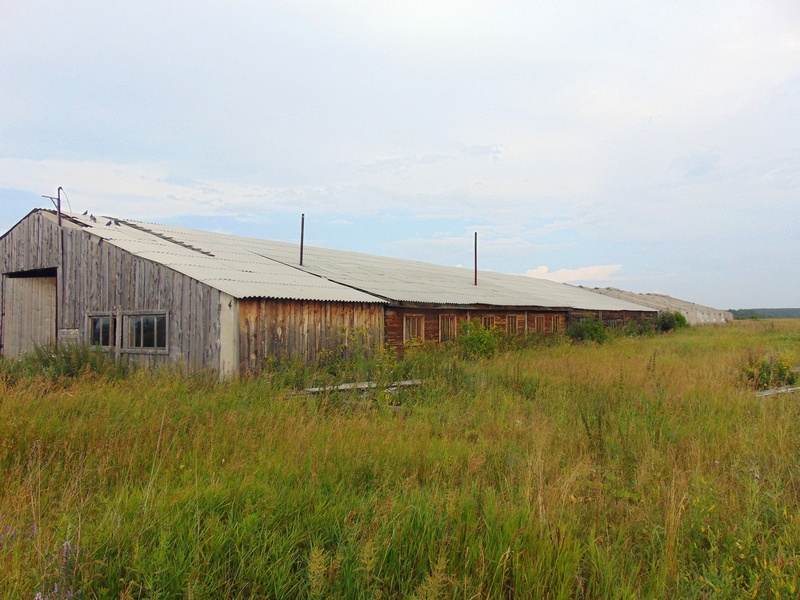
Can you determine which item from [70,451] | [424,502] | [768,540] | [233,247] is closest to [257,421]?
[70,451]

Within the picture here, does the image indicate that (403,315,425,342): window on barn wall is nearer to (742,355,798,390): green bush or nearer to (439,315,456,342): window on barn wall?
(439,315,456,342): window on barn wall

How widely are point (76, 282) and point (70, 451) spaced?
42.6ft

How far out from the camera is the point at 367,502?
12.8ft

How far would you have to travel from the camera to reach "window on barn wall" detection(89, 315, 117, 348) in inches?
592

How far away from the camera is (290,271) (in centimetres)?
1752

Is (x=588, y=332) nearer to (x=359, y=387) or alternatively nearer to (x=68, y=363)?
(x=359, y=387)

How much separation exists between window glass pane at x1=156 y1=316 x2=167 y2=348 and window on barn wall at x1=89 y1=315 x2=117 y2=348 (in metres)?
1.94

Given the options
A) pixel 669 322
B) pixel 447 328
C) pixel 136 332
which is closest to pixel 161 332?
pixel 136 332

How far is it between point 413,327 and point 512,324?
6643mm

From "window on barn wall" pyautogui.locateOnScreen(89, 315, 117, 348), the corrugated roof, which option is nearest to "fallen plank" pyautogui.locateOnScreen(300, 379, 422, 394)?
the corrugated roof

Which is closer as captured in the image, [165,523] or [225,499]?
[165,523]

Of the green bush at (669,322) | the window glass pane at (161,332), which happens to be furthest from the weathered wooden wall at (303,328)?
the green bush at (669,322)

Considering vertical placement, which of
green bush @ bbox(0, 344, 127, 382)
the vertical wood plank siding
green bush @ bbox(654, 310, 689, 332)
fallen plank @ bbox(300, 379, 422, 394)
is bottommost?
fallen plank @ bbox(300, 379, 422, 394)

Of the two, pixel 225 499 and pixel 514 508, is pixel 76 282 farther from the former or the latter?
pixel 514 508
